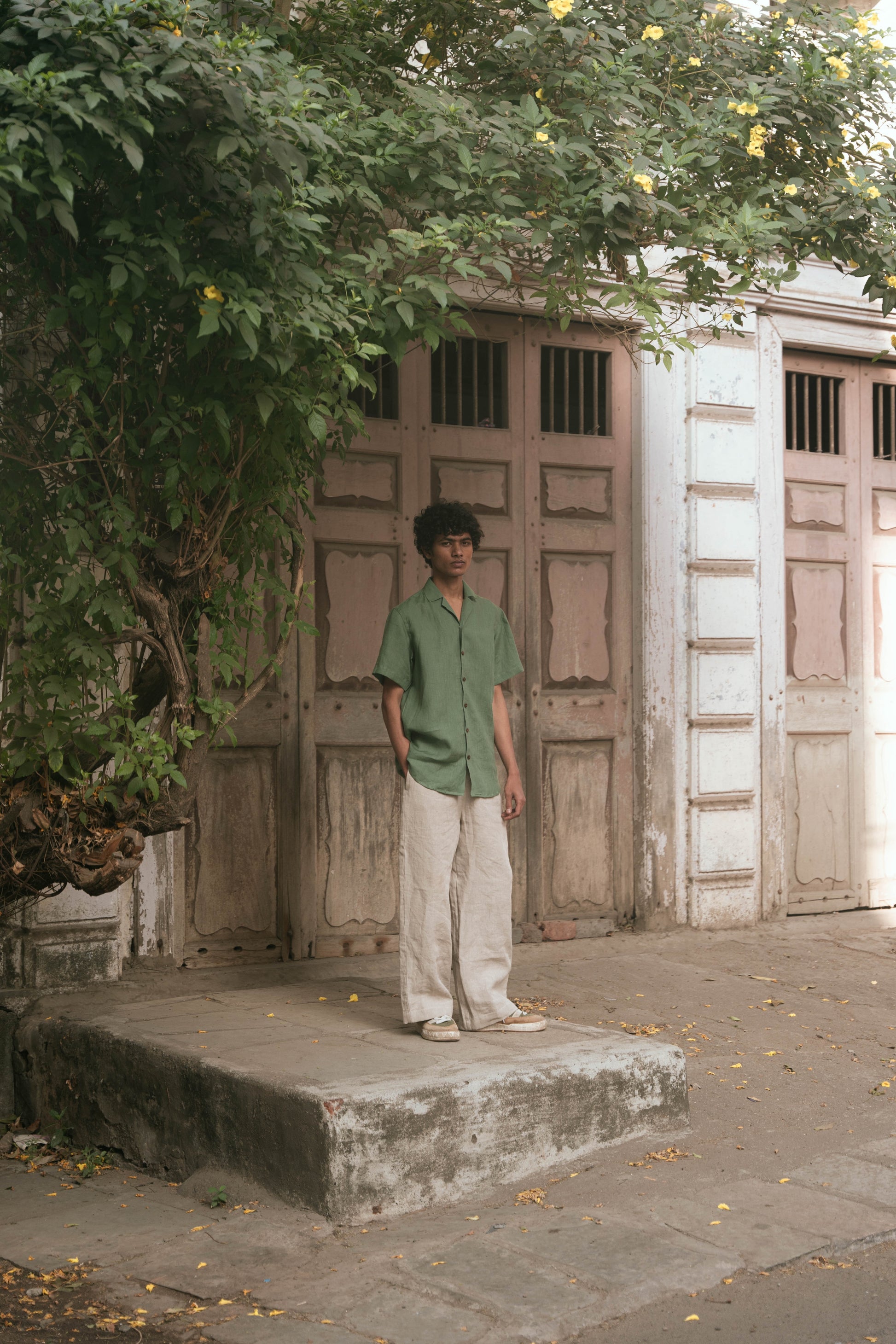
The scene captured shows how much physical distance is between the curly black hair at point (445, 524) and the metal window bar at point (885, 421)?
14.9 feet

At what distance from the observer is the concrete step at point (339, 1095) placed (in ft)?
12.0

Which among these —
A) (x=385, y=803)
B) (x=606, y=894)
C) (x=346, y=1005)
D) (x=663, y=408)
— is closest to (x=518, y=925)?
(x=606, y=894)

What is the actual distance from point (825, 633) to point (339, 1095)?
5.27 m

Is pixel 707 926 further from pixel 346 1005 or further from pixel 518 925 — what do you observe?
pixel 346 1005

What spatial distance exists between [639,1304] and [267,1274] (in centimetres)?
89

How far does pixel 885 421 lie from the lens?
27.6ft

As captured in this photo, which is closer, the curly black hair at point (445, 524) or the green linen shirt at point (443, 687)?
the green linen shirt at point (443, 687)

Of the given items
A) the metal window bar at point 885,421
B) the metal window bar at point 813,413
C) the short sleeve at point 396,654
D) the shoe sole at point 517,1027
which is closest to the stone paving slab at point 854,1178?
the shoe sole at point 517,1027

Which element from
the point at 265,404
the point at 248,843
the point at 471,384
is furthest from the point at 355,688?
the point at 265,404

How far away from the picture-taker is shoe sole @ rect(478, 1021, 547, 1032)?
4.51 meters

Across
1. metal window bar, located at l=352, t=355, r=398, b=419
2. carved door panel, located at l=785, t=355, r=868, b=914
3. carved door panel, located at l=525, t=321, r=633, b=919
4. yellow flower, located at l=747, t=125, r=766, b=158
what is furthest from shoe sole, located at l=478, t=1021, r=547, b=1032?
carved door panel, located at l=785, t=355, r=868, b=914

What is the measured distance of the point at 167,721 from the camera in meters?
4.19

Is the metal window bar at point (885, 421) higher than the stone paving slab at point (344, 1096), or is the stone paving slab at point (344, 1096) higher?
the metal window bar at point (885, 421)

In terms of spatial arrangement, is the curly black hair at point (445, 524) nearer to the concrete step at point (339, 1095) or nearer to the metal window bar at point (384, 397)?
the concrete step at point (339, 1095)
